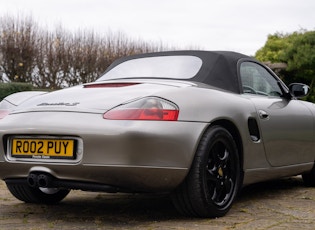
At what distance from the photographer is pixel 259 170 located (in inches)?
172

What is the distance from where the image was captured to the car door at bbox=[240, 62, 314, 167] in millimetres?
4449

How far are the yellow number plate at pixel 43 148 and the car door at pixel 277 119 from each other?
60.2 inches

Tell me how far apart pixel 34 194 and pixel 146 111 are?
1.45 metres

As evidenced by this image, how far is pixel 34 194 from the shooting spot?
446cm

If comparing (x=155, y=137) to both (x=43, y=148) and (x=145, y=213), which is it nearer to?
(x=43, y=148)

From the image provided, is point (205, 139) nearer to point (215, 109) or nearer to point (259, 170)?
point (215, 109)

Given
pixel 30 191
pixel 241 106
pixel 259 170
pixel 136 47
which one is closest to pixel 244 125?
pixel 241 106

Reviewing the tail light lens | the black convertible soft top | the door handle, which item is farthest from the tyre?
the tail light lens

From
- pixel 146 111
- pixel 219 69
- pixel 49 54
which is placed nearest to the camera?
pixel 146 111

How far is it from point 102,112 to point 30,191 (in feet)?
4.10

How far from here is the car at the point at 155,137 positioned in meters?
3.46

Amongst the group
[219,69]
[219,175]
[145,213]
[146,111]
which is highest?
[219,69]

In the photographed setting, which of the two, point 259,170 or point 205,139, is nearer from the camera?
point 205,139


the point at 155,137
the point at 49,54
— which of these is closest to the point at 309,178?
the point at 155,137
